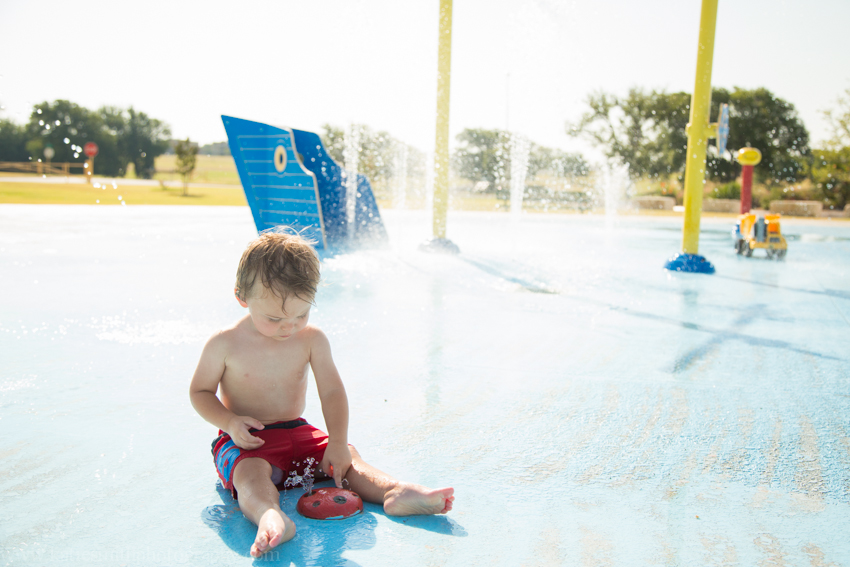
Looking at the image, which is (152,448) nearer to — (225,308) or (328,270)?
(225,308)

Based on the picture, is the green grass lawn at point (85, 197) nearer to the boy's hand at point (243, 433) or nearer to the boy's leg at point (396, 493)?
the boy's hand at point (243, 433)

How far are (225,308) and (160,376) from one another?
4.10 ft

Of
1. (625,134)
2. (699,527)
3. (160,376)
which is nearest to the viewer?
(699,527)

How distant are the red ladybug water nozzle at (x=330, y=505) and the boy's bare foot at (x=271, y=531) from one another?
0.11m

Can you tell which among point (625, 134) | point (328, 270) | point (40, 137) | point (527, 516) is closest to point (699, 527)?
point (527, 516)

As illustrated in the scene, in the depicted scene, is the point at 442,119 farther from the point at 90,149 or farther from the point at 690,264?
the point at 90,149

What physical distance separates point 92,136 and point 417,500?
4014 centimetres

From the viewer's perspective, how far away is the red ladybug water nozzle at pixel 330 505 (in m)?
1.39

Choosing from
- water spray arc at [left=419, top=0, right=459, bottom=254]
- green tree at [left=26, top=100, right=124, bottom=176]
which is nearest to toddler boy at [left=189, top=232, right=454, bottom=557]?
water spray arc at [left=419, top=0, right=459, bottom=254]

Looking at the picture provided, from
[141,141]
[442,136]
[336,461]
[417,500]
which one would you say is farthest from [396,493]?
[141,141]

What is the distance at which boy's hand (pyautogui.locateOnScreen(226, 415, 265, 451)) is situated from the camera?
144cm

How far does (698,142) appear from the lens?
5352 millimetres

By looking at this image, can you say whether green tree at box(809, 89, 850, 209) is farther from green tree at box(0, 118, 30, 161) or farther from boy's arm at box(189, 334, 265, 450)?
green tree at box(0, 118, 30, 161)

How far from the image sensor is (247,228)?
980 cm
